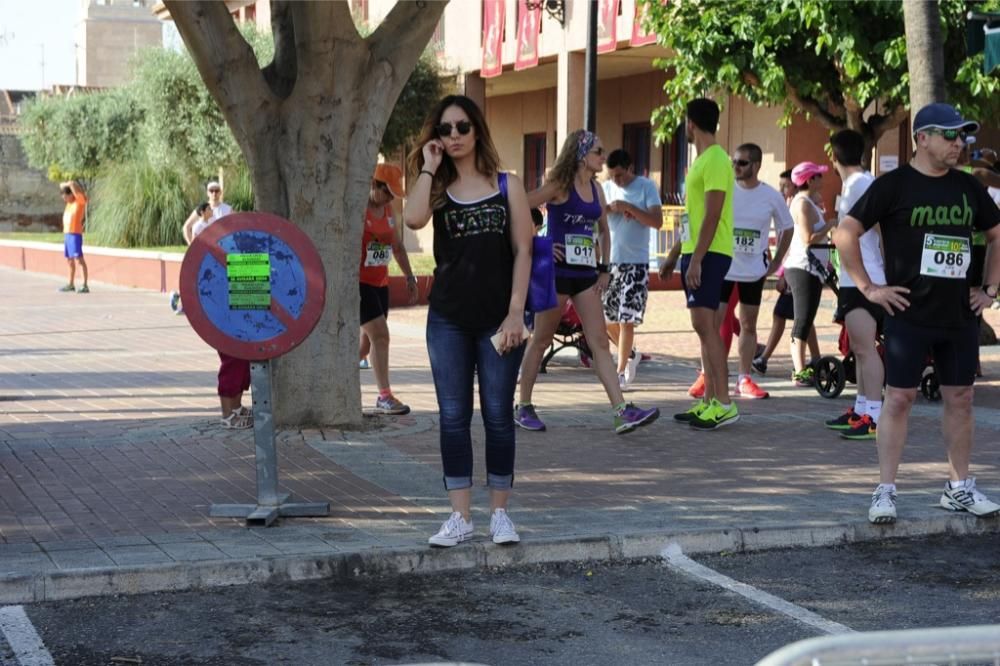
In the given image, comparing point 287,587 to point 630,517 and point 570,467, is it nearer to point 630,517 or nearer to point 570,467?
point 630,517

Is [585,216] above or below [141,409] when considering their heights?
above

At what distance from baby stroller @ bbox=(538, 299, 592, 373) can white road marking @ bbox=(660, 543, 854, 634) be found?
6490 mm

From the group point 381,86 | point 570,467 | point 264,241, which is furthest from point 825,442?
point 264,241

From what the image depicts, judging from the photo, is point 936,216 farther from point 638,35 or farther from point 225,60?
point 638,35

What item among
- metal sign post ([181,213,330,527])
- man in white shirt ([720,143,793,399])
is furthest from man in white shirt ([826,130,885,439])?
metal sign post ([181,213,330,527])

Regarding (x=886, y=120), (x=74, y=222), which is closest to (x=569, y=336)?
(x=886, y=120)

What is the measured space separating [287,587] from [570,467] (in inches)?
106

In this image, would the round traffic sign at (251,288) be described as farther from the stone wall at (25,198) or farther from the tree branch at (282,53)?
the stone wall at (25,198)

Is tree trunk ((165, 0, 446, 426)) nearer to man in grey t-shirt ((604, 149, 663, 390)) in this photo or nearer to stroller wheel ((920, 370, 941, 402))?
man in grey t-shirt ((604, 149, 663, 390))

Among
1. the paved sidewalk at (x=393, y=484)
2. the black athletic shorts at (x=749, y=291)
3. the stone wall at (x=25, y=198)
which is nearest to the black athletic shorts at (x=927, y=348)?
the paved sidewalk at (x=393, y=484)

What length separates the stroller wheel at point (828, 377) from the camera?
11164 millimetres

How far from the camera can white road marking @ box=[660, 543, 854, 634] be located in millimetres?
5293

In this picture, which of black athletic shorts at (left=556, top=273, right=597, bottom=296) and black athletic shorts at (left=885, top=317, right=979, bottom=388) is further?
black athletic shorts at (left=556, top=273, right=597, bottom=296)

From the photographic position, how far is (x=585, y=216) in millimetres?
9352
